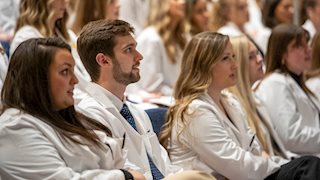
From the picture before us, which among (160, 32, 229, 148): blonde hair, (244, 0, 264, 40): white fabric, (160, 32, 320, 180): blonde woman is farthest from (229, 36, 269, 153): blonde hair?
(244, 0, 264, 40): white fabric

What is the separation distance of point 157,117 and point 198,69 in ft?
0.93

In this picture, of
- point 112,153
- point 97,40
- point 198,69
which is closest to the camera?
point 112,153

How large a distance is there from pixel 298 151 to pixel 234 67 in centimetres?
79

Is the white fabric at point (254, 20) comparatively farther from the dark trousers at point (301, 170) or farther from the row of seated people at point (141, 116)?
the dark trousers at point (301, 170)

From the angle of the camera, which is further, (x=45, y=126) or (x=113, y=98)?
(x=113, y=98)

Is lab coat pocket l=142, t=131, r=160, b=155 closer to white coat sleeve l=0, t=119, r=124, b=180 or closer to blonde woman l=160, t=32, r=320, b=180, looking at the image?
blonde woman l=160, t=32, r=320, b=180

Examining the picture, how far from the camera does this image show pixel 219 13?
18.9ft

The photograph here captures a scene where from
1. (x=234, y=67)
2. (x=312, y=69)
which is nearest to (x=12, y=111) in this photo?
(x=234, y=67)

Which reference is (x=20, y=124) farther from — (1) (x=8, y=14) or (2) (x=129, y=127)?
(1) (x=8, y=14)

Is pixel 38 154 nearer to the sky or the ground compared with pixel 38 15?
nearer to the ground

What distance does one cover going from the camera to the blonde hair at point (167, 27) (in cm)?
504

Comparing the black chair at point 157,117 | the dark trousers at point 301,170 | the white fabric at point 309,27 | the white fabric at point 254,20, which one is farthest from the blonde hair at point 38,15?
the white fabric at point 254,20

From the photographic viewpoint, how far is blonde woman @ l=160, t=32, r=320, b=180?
122 inches

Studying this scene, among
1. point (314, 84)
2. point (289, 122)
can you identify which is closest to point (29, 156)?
point (289, 122)
